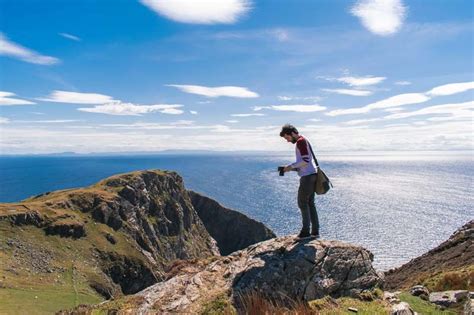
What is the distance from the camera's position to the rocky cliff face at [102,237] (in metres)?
78.2

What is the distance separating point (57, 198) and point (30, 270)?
4654 cm

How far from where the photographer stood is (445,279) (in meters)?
28.4

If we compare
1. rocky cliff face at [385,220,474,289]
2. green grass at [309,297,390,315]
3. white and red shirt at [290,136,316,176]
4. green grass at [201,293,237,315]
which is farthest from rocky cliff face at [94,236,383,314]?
rocky cliff face at [385,220,474,289]

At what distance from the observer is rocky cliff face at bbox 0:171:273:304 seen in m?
78.2

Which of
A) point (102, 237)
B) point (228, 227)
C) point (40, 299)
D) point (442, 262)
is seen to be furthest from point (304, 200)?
point (228, 227)

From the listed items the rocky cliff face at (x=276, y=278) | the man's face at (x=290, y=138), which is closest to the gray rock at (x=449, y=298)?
the rocky cliff face at (x=276, y=278)

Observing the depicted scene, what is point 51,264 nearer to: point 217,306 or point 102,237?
point 102,237

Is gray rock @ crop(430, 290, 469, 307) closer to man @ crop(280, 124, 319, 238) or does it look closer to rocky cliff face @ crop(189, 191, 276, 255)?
man @ crop(280, 124, 319, 238)

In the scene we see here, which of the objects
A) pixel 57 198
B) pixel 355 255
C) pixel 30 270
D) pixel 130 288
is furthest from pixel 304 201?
pixel 57 198

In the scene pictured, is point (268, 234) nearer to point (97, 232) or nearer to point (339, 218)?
point (339, 218)

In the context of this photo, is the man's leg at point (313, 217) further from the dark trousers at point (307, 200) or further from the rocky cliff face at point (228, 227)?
the rocky cliff face at point (228, 227)

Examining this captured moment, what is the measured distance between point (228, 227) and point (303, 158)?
16844cm

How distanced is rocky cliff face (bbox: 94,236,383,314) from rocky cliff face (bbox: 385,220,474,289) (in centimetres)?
3145

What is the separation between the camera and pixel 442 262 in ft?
164
